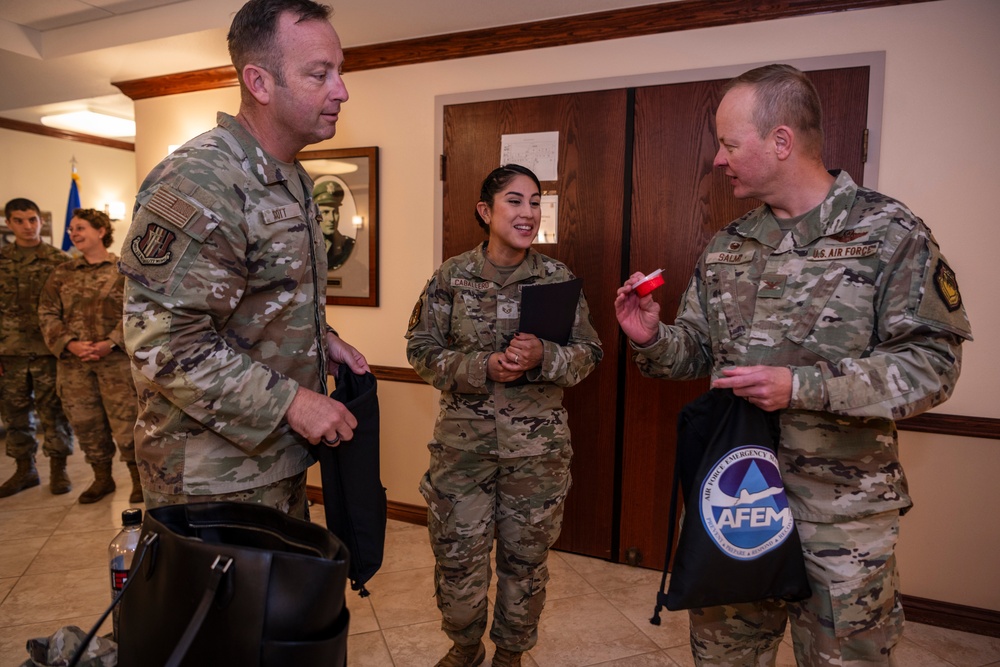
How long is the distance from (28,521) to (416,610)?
2482 mm

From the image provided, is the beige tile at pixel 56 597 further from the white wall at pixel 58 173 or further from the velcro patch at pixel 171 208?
the white wall at pixel 58 173

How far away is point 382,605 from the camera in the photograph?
2.72 meters

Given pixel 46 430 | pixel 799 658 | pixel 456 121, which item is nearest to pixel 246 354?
pixel 799 658

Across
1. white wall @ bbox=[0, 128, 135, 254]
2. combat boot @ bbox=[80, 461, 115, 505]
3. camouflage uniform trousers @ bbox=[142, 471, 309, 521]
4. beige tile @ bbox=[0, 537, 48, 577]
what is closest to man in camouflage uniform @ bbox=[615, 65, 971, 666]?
camouflage uniform trousers @ bbox=[142, 471, 309, 521]

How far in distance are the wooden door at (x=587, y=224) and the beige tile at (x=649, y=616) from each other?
Result: 12.4 inches

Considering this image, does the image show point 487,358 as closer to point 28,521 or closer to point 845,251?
point 845,251

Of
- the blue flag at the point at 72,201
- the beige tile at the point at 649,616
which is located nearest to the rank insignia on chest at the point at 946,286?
the beige tile at the point at 649,616

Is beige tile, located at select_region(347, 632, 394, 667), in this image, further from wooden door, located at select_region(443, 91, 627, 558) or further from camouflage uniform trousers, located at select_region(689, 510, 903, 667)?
camouflage uniform trousers, located at select_region(689, 510, 903, 667)

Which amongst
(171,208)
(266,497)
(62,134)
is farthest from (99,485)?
(62,134)

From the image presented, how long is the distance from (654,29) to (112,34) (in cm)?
299

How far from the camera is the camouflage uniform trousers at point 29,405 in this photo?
4.14m

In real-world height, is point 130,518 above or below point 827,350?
below

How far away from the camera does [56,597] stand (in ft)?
8.92

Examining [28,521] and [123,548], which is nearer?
[123,548]
